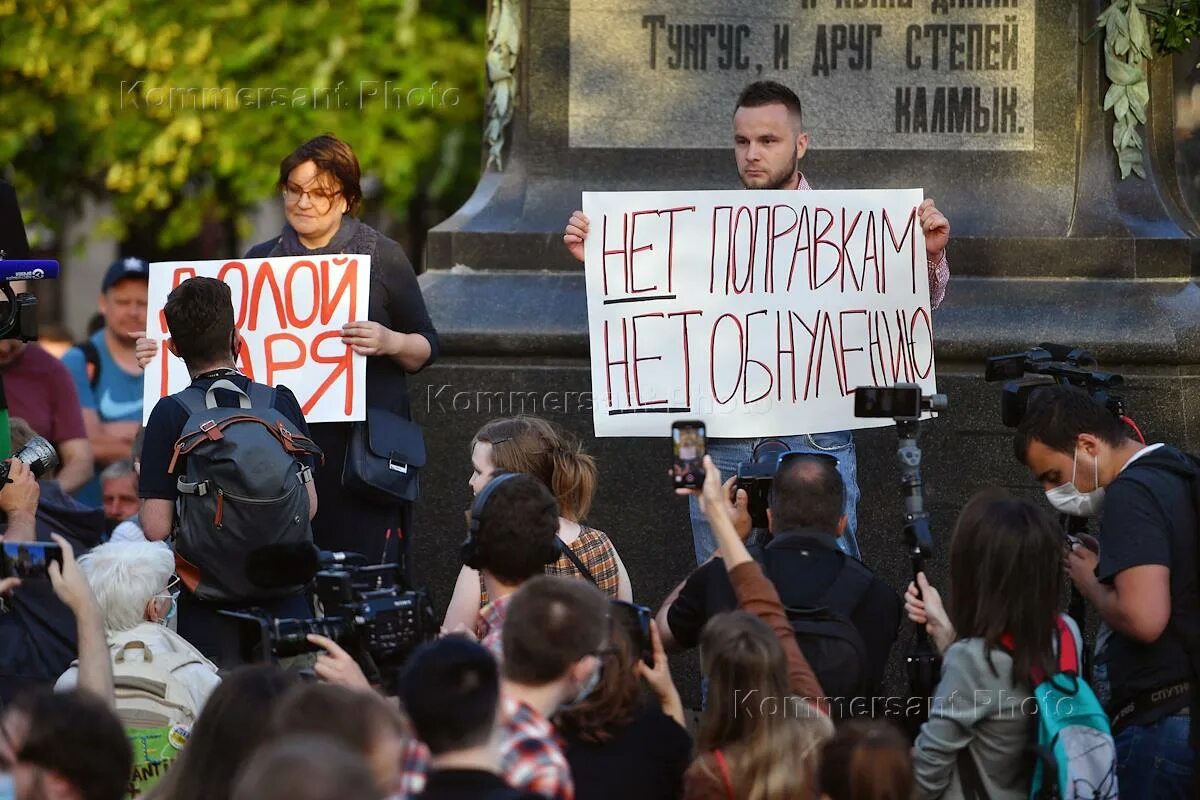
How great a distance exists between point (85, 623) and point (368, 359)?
7.12 feet

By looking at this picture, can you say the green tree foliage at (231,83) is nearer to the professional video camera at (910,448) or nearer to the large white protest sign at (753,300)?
the large white protest sign at (753,300)

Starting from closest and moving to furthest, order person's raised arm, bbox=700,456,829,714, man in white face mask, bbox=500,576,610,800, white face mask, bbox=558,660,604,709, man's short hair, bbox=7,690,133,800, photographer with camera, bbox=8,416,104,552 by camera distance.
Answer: man's short hair, bbox=7,690,133,800 < man in white face mask, bbox=500,576,610,800 < white face mask, bbox=558,660,604,709 < person's raised arm, bbox=700,456,829,714 < photographer with camera, bbox=8,416,104,552

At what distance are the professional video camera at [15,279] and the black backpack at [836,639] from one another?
2463mm

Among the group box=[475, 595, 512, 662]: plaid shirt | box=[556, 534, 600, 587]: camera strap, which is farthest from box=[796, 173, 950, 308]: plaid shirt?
box=[475, 595, 512, 662]: plaid shirt

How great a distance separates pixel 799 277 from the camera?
7.06m

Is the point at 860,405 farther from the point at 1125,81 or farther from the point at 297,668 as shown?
the point at 1125,81

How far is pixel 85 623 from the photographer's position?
5.09m

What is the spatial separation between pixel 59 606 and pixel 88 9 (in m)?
9.91

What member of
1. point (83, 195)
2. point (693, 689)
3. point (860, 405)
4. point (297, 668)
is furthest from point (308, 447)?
point (83, 195)

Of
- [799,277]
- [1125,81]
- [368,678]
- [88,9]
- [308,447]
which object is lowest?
[368,678]

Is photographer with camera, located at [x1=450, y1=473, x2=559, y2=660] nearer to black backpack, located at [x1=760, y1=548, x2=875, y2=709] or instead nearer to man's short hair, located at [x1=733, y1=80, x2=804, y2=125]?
black backpack, located at [x1=760, y1=548, x2=875, y2=709]

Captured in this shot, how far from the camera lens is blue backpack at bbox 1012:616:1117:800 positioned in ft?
16.4

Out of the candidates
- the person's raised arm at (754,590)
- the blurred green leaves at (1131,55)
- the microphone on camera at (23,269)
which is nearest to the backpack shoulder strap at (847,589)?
the person's raised arm at (754,590)

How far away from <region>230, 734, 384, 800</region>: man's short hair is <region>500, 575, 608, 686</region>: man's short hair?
1171 millimetres
